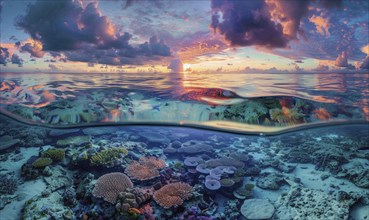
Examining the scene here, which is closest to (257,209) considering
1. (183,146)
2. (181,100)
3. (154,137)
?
(183,146)

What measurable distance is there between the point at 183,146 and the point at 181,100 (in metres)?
2.71

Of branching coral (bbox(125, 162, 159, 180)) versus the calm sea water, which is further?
the calm sea water

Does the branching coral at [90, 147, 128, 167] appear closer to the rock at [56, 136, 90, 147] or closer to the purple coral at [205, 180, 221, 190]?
the rock at [56, 136, 90, 147]

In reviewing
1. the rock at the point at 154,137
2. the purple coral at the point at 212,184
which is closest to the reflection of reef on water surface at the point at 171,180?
the purple coral at the point at 212,184

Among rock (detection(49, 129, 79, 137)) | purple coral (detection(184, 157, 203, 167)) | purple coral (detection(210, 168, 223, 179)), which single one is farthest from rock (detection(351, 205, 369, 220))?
rock (detection(49, 129, 79, 137))

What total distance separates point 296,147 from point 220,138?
4529mm

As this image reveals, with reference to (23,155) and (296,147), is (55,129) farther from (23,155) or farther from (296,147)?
(296,147)

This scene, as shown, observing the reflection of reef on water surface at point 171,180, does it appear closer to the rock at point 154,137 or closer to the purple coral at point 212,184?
the purple coral at point 212,184

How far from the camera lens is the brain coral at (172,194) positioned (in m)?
7.70

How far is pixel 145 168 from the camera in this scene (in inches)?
371

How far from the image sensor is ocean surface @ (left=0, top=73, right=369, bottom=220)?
7949 millimetres

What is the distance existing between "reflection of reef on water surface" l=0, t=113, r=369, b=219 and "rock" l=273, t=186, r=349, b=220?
0.10 feet

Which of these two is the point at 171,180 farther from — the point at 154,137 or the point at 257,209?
the point at 154,137

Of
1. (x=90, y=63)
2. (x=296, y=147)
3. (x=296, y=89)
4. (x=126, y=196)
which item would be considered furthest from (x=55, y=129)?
(x=296, y=147)
